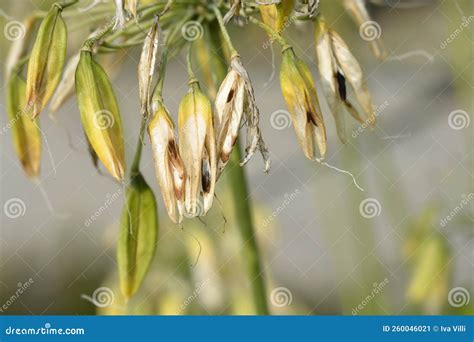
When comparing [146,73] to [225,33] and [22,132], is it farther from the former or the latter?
[22,132]

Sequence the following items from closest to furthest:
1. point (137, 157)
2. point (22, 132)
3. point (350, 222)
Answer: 1. point (137, 157)
2. point (22, 132)
3. point (350, 222)

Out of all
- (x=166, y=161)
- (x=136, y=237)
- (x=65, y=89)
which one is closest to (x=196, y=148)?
(x=166, y=161)

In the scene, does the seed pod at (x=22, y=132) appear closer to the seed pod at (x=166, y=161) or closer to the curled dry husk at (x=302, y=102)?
the seed pod at (x=166, y=161)

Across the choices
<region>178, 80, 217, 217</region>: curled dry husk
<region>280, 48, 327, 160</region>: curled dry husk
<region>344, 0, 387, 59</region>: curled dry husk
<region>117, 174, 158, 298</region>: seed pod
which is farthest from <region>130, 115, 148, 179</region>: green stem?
<region>344, 0, 387, 59</region>: curled dry husk

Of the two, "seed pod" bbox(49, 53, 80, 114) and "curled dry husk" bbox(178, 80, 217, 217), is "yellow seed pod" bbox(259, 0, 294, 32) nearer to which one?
"curled dry husk" bbox(178, 80, 217, 217)

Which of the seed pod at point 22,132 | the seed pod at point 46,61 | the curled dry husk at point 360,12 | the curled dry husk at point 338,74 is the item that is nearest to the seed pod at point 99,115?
the seed pod at point 46,61
